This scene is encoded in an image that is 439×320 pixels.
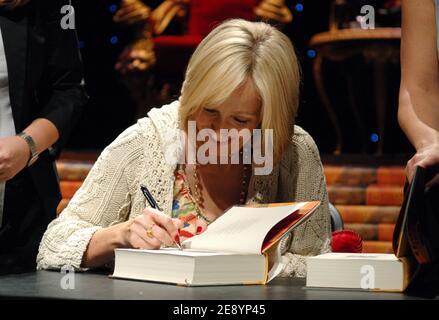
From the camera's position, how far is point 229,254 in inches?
56.5

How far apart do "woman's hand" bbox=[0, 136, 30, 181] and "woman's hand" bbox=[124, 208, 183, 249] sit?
327 millimetres

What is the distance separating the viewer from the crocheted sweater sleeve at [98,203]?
5.84 ft

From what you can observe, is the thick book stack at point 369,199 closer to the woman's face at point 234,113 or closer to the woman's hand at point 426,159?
the woman's face at point 234,113

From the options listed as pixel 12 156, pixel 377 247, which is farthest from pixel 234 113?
pixel 377 247

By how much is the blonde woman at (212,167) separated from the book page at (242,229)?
0.57 ft

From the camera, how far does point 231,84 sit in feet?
5.97

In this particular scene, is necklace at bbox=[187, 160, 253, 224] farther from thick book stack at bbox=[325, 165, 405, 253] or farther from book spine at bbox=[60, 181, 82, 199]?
book spine at bbox=[60, 181, 82, 199]

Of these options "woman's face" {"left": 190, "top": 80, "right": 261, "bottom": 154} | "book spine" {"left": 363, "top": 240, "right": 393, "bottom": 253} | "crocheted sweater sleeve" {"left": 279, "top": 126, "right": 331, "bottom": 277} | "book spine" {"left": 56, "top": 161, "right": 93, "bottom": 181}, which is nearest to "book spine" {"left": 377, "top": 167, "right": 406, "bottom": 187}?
"book spine" {"left": 363, "top": 240, "right": 393, "bottom": 253}

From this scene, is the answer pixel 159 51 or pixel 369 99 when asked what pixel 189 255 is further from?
pixel 369 99

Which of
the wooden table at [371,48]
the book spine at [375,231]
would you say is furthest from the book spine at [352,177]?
the wooden table at [371,48]

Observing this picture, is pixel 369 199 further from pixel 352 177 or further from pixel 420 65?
pixel 420 65

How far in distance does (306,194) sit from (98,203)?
0.48 metres

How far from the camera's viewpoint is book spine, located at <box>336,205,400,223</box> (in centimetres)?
398
